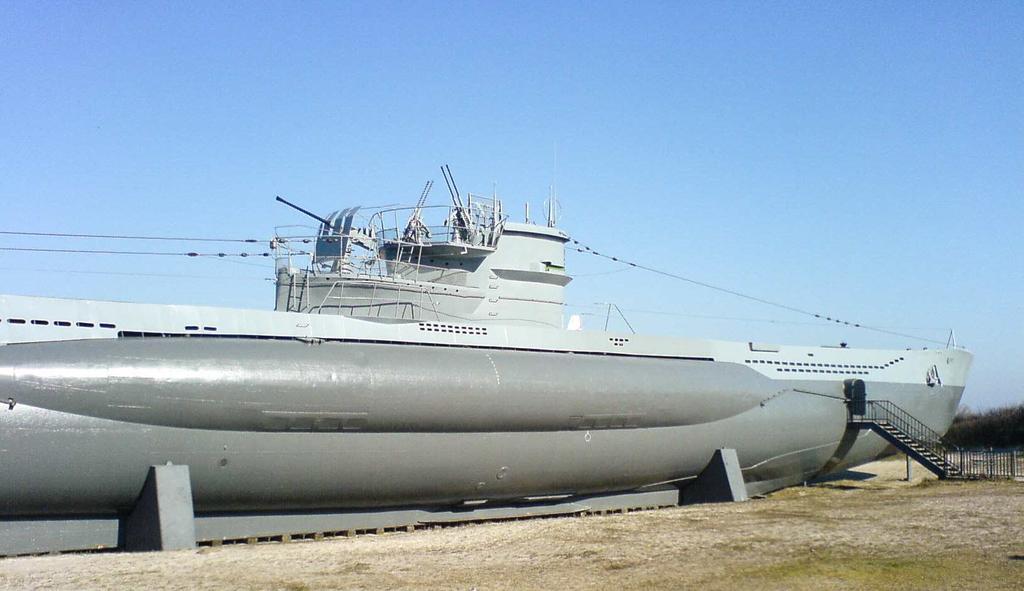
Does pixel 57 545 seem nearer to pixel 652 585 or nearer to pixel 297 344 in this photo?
pixel 297 344

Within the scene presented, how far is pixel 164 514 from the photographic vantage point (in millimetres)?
15531

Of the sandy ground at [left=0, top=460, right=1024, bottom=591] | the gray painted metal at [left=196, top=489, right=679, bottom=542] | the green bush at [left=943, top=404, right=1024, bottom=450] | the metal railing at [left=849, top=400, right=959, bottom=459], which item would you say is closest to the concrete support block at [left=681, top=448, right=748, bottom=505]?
the gray painted metal at [left=196, top=489, right=679, bottom=542]

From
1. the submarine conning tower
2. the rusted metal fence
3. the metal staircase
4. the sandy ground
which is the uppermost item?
the submarine conning tower

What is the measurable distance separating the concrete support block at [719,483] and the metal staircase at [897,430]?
16.9 feet

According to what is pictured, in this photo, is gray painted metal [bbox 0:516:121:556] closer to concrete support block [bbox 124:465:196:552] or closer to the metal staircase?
concrete support block [bbox 124:465:196:552]

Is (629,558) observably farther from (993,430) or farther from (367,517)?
(993,430)

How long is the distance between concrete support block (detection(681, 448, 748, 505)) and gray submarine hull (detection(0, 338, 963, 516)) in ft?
0.95

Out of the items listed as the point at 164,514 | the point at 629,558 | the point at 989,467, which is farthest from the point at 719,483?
the point at 164,514

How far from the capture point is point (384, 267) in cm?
2308

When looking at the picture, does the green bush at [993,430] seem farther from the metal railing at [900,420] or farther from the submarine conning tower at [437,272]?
the submarine conning tower at [437,272]

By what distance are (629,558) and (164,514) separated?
7180 millimetres

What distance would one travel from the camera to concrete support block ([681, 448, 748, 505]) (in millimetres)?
23625

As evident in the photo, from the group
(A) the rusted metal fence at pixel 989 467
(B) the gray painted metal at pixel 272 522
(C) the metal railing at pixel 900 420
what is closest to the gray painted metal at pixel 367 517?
(B) the gray painted metal at pixel 272 522

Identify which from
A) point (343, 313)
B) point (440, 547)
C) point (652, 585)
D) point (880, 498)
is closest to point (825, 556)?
point (652, 585)
